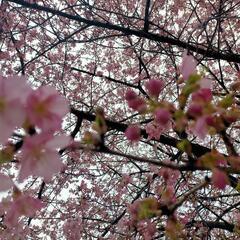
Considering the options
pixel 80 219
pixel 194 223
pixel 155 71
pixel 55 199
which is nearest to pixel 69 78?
pixel 155 71

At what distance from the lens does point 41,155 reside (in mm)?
1188

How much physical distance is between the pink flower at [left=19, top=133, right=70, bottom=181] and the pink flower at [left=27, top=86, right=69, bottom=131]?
0.11 ft

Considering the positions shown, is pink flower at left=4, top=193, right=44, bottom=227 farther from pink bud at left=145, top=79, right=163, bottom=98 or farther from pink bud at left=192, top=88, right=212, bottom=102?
pink bud at left=192, top=88, right=212, bottom=102

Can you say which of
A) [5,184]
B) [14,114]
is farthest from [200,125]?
[5,184]

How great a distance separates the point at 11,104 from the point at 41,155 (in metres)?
0.24

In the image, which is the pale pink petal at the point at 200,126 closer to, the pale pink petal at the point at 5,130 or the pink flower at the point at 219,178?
the pink flower at the point at 219,178

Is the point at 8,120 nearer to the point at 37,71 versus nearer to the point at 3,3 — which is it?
the point at 3,3

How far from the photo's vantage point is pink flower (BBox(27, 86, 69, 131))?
3.42 ft

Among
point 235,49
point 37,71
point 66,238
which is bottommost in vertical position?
point 66,238

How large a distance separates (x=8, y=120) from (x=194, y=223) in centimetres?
456

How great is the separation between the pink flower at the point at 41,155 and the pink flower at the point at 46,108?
34 millimetres

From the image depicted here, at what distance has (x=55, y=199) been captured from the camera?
23.5 ft

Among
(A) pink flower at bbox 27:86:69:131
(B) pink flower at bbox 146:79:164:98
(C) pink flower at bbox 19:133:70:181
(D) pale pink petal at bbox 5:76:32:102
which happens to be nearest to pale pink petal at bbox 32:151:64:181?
(C) pink flower at bbox 19:133:70:181

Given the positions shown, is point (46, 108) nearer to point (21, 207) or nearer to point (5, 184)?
point (5, 184)
